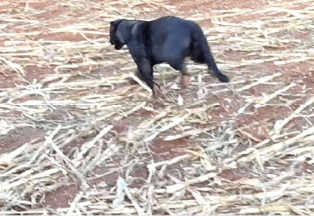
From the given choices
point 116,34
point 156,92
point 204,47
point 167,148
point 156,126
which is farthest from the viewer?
point 116,34

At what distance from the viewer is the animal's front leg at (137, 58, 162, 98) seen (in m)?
3.99

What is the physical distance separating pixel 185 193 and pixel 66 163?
33.6 inches

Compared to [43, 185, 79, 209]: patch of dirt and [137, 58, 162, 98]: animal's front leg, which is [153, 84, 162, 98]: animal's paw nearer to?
[137, 58, 162, 98]: animal's front leg

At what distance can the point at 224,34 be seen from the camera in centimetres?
550

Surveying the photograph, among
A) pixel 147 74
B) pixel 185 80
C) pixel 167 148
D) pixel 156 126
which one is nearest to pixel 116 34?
pixel 147 74

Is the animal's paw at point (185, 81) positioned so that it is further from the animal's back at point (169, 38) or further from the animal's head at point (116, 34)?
the animal's head at point (116, 34)

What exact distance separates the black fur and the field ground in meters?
0.34

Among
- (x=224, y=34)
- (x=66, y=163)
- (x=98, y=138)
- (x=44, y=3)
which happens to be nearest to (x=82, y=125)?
(x=98, y=138)

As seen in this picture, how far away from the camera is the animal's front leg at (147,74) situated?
3.99m

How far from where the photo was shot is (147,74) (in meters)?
4.02

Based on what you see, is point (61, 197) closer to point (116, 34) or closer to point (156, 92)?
point (156, 92)

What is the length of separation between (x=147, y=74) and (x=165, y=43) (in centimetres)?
34

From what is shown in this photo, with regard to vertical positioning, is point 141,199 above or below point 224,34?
below

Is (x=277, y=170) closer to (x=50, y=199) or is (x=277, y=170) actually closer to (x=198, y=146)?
(x=198, y=146)
